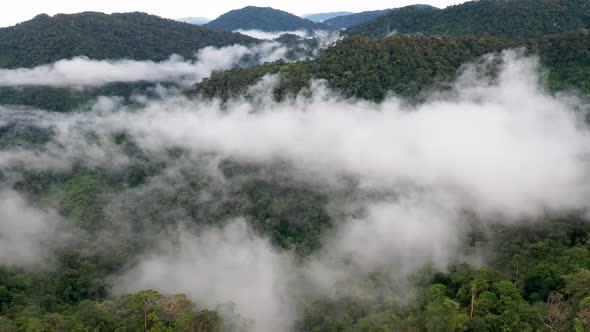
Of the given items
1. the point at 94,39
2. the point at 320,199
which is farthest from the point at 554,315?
the point at 94,39

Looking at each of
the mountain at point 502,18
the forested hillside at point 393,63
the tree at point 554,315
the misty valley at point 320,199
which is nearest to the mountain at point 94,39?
the misty valley at point 320,199

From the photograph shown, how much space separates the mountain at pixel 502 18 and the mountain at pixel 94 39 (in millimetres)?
61932

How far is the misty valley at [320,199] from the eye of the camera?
97.1 feet

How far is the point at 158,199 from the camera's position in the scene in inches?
2335

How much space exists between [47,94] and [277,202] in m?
66.6

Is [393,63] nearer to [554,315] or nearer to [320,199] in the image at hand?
[320,199]

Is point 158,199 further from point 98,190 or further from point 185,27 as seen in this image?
point 185,27

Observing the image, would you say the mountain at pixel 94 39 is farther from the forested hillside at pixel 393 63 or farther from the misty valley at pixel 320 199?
the forested hillside at pixel 393 63

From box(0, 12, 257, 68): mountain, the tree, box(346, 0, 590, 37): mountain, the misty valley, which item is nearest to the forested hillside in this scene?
the misty valley

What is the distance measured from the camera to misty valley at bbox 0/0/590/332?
2961 centimetres

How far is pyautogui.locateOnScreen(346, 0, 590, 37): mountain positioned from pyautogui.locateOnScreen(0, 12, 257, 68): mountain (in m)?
61.9

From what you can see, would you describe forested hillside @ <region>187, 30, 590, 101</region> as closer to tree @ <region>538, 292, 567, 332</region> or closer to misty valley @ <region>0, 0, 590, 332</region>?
misty valley @ <region>0, 0, 590, 332</region>

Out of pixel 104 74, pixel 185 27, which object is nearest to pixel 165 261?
pixel 104 74

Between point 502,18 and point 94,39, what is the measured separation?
301 ft
